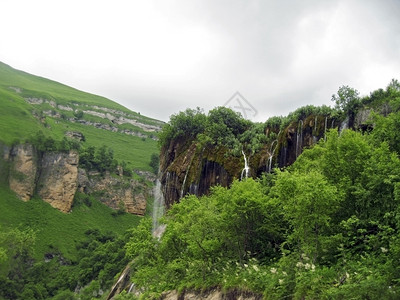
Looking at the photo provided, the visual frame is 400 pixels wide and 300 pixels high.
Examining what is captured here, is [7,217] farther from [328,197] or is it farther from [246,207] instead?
[328,197]

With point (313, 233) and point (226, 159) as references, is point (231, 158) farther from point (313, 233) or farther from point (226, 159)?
point (313, 233)

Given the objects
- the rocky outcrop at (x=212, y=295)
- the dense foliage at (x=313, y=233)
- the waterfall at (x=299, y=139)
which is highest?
the waterfall at (x=299, y=139)

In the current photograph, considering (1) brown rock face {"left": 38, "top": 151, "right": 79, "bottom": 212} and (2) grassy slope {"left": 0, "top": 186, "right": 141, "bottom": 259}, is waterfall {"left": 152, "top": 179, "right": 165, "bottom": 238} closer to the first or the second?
(2) grassy slope {"left": 0, "top": 186, "right": 141, "bottom": 259}

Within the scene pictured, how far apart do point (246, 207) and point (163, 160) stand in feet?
139

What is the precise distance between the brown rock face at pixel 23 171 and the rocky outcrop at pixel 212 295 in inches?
4542

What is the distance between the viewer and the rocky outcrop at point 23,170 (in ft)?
428

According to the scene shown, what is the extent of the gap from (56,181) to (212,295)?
127043mm

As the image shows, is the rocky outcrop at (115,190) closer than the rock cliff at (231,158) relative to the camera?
No

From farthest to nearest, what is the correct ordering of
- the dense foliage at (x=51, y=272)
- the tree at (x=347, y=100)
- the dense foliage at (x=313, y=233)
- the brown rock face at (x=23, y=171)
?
the brown rock face at (x=23, y=171), the dense foliage at (x=51, y=272), the tree at (x=347, y=100), the dense foliage at (x=313, y=233)

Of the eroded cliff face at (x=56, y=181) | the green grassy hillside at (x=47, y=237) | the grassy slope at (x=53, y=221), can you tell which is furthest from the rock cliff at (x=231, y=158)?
the eroded cliff face at (x=56, y=181)

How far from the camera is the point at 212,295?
25000mm

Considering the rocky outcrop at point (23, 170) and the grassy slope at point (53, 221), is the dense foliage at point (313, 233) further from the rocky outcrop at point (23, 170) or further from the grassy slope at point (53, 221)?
the rocky outcrop at point (23, 170)

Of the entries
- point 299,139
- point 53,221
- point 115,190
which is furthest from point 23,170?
point 299,139

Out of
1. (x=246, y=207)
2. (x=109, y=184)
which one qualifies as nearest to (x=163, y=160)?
(x=246, y=207)
